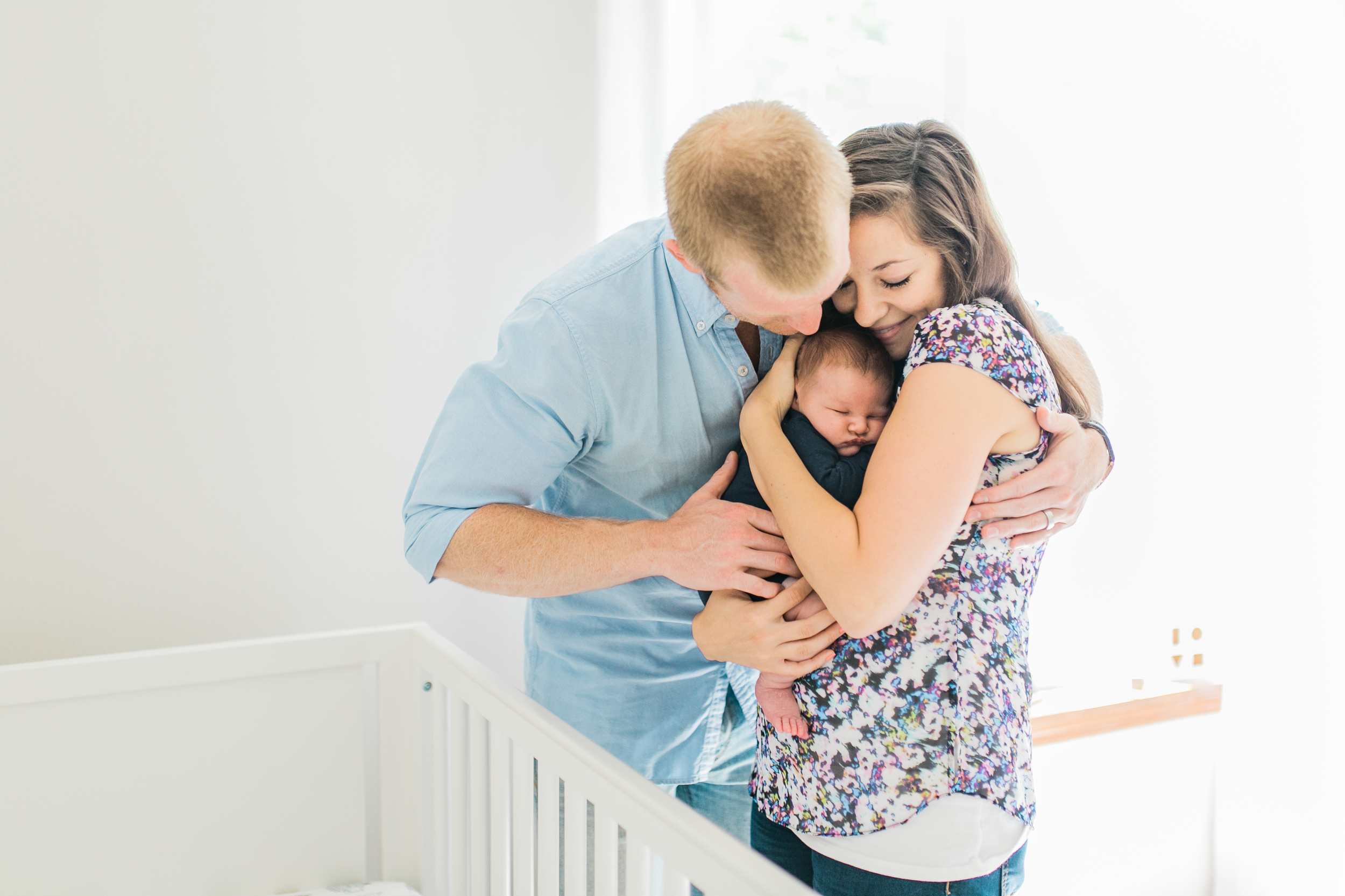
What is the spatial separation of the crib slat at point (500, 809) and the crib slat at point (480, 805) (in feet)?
0.09

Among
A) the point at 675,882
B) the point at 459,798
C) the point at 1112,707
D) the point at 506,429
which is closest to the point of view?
the point at 675,882

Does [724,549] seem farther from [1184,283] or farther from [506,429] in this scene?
[1184,283]

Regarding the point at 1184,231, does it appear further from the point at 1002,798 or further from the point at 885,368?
the point at 1002,798

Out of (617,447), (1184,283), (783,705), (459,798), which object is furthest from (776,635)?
(1184,283)

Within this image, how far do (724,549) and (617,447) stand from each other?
0.23m

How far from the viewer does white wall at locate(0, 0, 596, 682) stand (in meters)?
1.39

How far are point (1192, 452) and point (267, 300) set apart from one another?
195 centimetres

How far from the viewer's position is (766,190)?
2.53 feet

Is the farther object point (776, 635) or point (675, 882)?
point (776, 635)

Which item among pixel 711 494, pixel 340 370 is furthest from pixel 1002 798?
pixel 340 370

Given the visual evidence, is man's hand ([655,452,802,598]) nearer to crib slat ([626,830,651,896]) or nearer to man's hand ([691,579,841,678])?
man's hand ([691,579,841,678])

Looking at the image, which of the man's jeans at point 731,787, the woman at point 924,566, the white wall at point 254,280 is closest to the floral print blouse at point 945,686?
the woman at point 924,566

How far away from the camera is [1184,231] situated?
6.26 feet

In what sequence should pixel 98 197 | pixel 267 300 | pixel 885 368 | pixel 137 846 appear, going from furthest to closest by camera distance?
1. pixel 267 300
2. pixel 98 197
3. pixel 137 846
4. pixel 885 368
